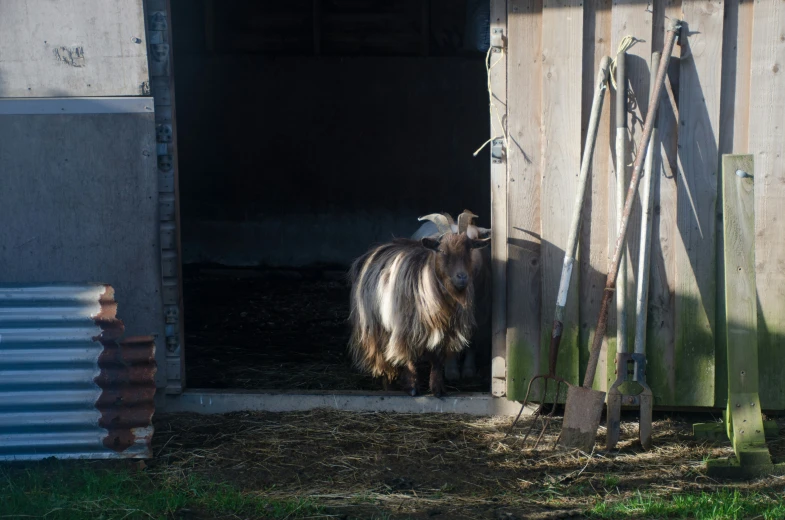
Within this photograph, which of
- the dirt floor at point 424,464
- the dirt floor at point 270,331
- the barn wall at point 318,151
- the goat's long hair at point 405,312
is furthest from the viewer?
the barn wall at point 318,151

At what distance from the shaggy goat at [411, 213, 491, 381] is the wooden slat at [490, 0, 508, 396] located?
415 mm

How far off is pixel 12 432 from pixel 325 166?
6.39m

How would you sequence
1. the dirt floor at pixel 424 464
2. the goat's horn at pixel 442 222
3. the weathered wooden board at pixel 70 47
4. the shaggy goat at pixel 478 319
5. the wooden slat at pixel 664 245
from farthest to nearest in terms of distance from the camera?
1. the shaggy goat at pixel 478 319
2. the goat's horn at pixel 442 222
3. the weathered wooden board at pixel 70 47
4. the wooden slat at pixel 664 245
5. the dirt floor at pixel 424 464

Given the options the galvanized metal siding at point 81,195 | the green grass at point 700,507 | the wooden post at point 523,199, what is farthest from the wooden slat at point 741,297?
the galvanized metal siding at point 81,195

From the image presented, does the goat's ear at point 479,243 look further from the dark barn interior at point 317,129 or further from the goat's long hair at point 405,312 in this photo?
the dark barn interior at point 317,129

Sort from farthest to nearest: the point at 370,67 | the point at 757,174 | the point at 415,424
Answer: the point at 370,67
the point at 415,424
the point at 757,174

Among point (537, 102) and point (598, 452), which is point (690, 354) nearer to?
point (598, 452)

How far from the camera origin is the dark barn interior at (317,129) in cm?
1033

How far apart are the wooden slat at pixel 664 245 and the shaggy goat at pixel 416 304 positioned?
1078mm

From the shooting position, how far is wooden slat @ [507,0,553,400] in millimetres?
5258

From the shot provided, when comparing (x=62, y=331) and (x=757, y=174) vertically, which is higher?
(x=757, y=174)

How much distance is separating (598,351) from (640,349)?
31 centimetres

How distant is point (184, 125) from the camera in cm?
1069

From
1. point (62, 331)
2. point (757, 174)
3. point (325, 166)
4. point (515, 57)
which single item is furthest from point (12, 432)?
point (325, 166)
